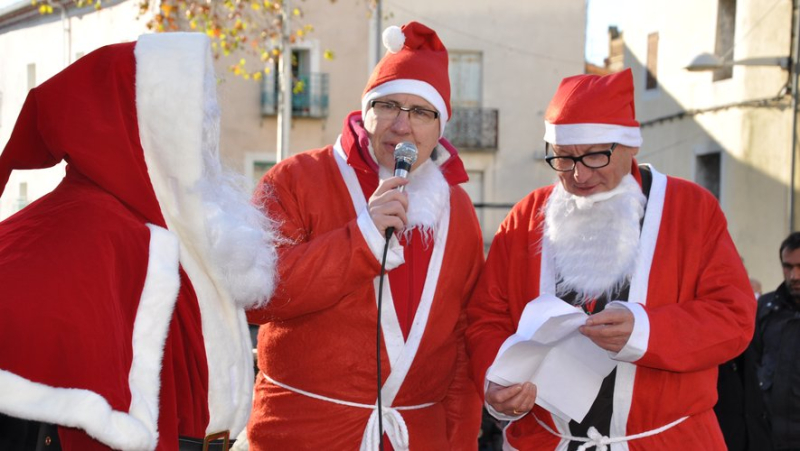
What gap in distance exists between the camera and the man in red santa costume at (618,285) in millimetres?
2863

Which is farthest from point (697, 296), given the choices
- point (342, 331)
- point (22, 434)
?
point (22, 434)

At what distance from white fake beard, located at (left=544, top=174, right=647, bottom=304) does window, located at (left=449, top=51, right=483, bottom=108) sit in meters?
19.6

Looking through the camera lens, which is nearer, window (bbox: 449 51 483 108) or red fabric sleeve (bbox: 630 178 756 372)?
red fabric sleeve (bbox: 630 178 756 372)

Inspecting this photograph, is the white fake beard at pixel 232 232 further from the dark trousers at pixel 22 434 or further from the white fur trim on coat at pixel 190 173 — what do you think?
the dark trousers at pixel 22 434

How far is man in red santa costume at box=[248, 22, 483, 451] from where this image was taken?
300 cm

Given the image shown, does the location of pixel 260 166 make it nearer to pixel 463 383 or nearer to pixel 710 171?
pixel 710 171

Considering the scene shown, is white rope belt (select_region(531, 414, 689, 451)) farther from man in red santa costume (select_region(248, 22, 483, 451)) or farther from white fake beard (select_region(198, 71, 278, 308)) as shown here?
white fake beard (select_region(198, 71, 278, 308))

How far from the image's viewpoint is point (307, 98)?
21938 millimetres


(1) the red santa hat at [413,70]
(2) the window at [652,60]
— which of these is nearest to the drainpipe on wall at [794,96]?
(2) the window at [652,60]

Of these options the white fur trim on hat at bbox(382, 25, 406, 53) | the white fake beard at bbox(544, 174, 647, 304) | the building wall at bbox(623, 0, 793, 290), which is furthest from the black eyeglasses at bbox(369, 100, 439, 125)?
the building wall at bbox(623, 0, 793, 290)

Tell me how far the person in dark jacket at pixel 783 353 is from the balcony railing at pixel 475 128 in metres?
17.5

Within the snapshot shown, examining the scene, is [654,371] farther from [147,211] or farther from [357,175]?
[147,211]

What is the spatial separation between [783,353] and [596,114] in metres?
2.54

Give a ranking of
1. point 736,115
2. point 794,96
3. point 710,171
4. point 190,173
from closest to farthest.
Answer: point 190,173 → point 794,96 → point 736,115 → point 710,171
